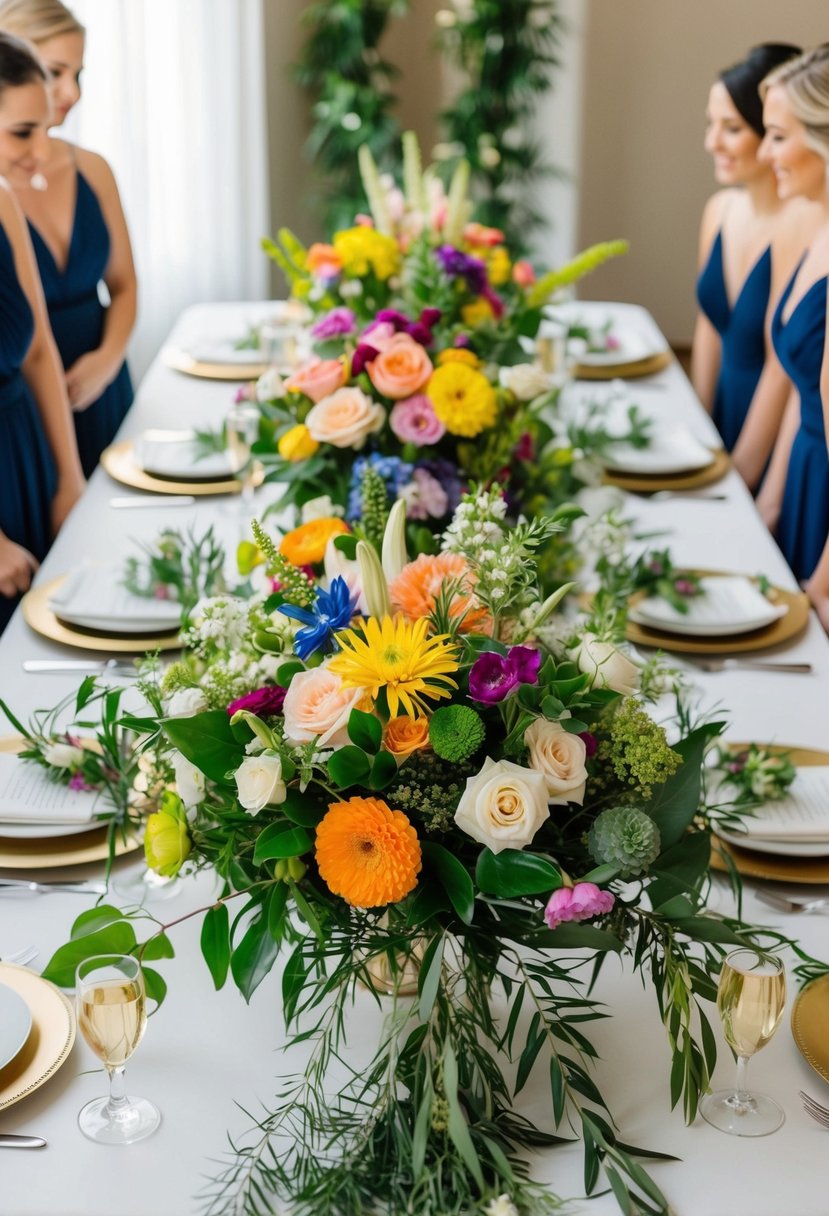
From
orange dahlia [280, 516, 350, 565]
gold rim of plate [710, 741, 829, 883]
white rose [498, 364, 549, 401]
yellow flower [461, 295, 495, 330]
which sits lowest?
gold rim of plate [710, 741, 829, 883]

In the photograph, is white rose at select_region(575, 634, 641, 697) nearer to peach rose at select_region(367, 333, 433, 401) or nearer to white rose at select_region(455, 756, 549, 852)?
white rose at select_region(455, 756, 549, 852)

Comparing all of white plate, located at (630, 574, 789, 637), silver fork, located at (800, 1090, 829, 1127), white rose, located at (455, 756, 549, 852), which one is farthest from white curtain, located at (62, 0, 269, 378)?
silver fork, located at (800, 1090, 829, 1127)

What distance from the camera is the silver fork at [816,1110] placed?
1098mm

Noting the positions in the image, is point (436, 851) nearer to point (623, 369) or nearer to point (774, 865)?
point (774, 865)

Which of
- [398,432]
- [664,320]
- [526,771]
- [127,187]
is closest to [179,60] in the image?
[127,187]

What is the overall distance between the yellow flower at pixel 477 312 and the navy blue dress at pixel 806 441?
647mm

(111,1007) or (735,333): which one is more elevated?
(111,1007)

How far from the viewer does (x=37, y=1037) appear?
1.15 metres

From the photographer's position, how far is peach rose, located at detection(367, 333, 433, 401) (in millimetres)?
1832

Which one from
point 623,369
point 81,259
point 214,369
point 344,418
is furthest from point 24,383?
point 623,369

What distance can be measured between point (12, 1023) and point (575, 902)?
0.51 metres

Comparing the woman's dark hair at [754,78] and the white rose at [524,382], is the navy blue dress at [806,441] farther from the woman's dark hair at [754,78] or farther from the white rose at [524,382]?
the white rose at [524,382]

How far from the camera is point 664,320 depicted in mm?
5820

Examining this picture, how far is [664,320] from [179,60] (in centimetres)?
231
